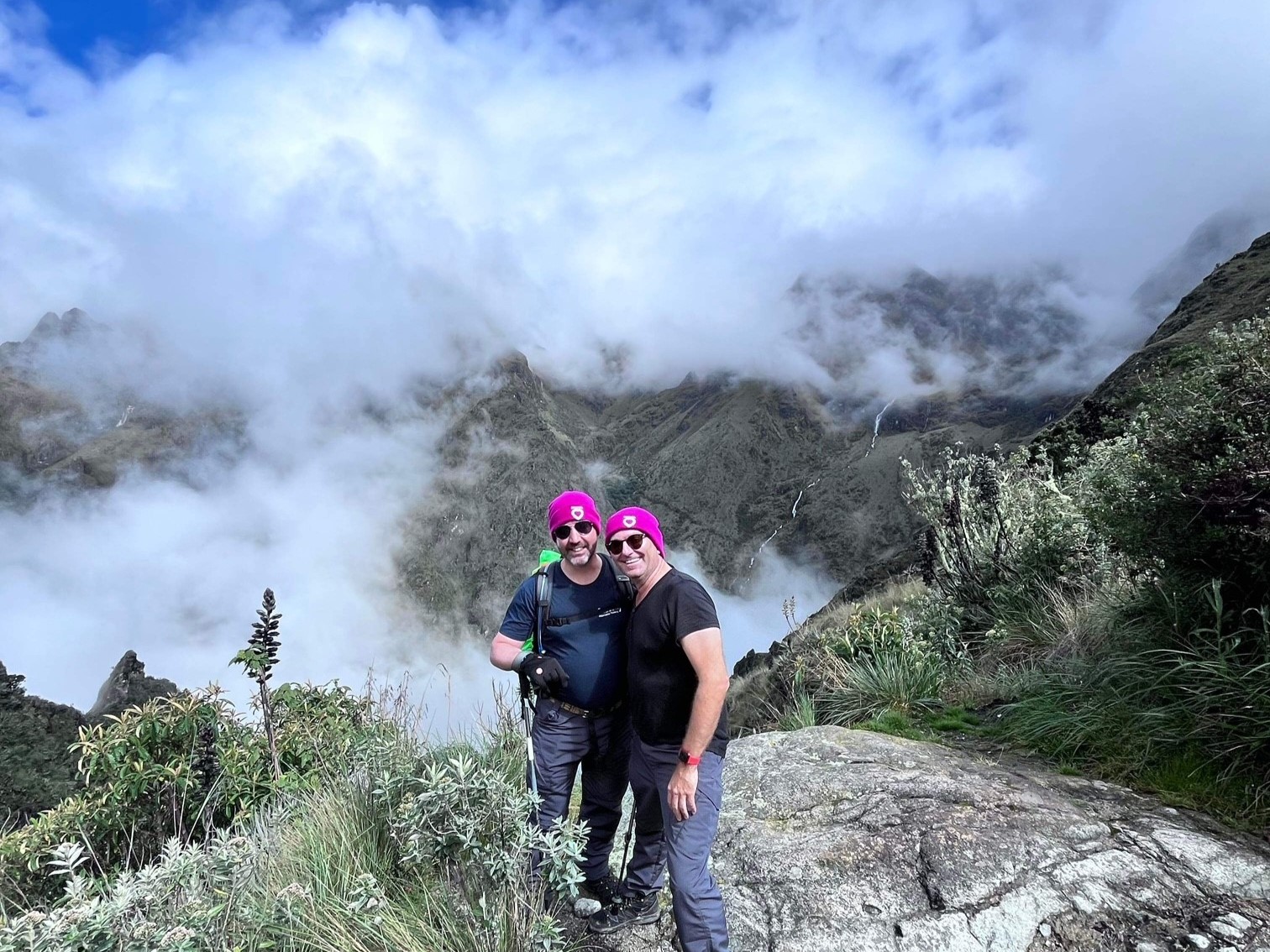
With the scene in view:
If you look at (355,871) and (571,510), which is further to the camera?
(571,510)

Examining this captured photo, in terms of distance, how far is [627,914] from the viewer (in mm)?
3713

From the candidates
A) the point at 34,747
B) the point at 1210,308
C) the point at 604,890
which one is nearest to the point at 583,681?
the point at 604,890

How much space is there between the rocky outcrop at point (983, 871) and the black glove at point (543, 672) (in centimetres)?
128

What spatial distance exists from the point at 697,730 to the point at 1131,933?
82.3 inches

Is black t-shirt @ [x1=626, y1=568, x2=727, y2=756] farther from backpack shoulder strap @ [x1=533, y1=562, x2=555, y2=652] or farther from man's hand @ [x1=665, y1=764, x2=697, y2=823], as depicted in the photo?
backpack shoulder strap @ [x1=533, y1=562, x2=555, y2=652]

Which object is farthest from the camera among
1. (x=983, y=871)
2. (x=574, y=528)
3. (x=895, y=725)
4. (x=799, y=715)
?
(x=799, y=715)

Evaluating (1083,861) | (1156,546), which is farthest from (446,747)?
(1156,546)

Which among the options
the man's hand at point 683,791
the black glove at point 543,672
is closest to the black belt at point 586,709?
the black glove at point 543,672

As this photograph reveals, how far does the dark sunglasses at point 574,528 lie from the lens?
3855 mm

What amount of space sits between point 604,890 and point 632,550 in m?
1.91

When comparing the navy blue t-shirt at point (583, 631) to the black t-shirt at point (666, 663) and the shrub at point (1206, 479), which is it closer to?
the black t-shirt at point (666, 663)

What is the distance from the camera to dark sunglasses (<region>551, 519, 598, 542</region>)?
386cm

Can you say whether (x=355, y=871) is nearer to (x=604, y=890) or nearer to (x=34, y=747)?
(x=604, y=890)

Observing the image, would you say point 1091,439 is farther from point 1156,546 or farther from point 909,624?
point 1156,546
